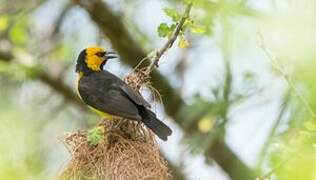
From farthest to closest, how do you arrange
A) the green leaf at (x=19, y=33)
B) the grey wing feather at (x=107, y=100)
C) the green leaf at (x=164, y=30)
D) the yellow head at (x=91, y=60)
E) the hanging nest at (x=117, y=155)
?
the green leaf at (x=19, y=33) < the yellow head at (x=91, y=60) < the grey wing feather at (x=107, y=100) < the green leaf at (x=164, y=30) < the hanging nest at (x=117, y=155)

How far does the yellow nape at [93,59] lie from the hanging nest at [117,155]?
912 millimetres

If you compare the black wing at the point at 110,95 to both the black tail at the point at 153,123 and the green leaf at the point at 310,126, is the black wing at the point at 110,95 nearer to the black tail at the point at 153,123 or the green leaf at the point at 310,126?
the black tail at the point at 153,123

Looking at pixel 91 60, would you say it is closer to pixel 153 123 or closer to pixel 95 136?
pixel 153 123

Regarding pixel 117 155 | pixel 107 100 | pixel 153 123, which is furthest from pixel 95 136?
pixel 107 100

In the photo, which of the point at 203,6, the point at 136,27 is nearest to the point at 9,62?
the point at 136,27

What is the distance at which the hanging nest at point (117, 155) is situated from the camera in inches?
115

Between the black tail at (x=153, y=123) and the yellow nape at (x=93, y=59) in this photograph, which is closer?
the black tail at (x=153, y=123)

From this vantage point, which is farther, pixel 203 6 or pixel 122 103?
pixel 122 103

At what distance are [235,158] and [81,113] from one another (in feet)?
4.41

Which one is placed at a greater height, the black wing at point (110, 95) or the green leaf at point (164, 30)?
the green leaf at point (164, 30)

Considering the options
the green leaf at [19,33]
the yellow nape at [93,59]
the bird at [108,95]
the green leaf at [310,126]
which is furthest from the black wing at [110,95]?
the green leaf at [19,33]

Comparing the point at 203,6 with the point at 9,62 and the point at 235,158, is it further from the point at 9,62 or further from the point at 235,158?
the point at 9,62

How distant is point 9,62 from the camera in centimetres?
574

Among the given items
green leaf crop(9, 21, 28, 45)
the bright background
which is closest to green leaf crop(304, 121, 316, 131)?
the bright background
